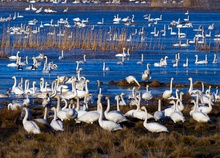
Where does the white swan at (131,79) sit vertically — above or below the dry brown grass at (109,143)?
below

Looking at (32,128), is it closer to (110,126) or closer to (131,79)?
(110,126)

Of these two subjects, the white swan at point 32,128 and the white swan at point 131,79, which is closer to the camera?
the white swan at point 32,128

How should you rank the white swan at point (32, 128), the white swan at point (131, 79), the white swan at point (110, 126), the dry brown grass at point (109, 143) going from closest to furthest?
the dry brown grass at point (109, 143) < the white swan at point (32, 128) < the white swan at point (110, 126) < the white swan at point (131, 79)

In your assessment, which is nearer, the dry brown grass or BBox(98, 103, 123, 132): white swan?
the dry brown grass

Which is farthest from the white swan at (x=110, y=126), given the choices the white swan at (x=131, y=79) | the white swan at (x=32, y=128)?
the white swan at (x=131, y=79)

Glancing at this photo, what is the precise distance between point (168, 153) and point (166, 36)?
40878 mm

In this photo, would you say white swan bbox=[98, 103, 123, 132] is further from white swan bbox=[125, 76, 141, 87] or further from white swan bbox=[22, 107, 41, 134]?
white swan bbox=[125, 76, 141, 87]

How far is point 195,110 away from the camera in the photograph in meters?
17.0

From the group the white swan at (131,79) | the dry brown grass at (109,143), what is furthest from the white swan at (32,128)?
the white swan at (131,79)

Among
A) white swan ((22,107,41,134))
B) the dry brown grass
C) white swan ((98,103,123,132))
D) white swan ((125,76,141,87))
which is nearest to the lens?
the dry brown grass

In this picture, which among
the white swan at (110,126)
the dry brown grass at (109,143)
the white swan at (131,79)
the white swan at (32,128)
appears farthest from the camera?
the white swan at (131,79)

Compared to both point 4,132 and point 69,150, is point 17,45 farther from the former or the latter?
point 69,150

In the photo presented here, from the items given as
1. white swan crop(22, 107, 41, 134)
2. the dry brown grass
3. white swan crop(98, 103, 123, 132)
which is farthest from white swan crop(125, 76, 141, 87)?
white swan crop(22, 107, 41, 134)

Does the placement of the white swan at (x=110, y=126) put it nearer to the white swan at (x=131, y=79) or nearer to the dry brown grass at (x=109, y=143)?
the dry brown grass at (x=109, y=143)
